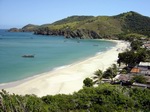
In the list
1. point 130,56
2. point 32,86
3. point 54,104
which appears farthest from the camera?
point 130,56

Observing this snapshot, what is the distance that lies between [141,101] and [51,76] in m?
26.7

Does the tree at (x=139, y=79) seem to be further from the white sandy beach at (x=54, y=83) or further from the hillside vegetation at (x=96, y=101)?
the hillside vegetation at (x=96, y=101)

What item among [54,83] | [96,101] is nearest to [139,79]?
[96,101]

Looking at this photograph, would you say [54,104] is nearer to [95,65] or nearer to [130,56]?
[130,56]

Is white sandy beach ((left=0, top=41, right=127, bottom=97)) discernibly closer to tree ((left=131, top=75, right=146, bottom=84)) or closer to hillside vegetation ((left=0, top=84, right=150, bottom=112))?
tree ((left=131, top=75, right=146, bottom=84))

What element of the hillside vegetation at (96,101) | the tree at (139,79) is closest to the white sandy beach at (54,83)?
the tree at (139,79)

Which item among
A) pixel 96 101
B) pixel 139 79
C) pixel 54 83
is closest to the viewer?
pixel 96 101

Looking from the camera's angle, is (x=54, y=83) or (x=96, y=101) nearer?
(x=96, y=101)

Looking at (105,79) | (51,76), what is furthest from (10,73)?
(105,79)

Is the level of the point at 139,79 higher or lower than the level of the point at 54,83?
higher

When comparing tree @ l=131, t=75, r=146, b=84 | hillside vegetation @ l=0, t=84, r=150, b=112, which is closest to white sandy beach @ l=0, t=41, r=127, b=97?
tree @ l=131, t=75, r=146, b=84

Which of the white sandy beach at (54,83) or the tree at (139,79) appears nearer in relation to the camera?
the tree at (139,79)

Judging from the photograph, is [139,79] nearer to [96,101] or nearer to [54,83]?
[96,101]

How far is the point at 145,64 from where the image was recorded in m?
50.0
